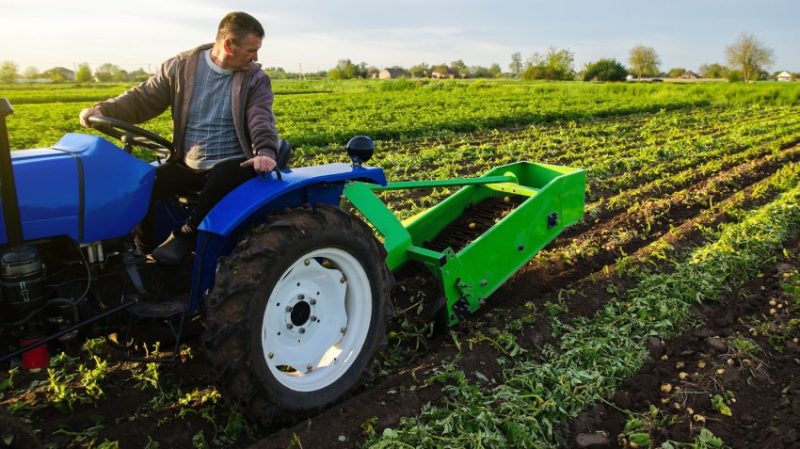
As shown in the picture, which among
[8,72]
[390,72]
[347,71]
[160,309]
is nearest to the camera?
[160,309]

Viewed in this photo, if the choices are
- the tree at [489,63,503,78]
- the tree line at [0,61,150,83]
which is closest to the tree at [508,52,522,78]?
the tree at [489,63,503,78]

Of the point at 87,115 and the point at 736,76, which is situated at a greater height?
the point at 736,76

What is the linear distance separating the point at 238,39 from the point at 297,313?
132 cm

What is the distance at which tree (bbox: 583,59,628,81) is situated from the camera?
2623 inches

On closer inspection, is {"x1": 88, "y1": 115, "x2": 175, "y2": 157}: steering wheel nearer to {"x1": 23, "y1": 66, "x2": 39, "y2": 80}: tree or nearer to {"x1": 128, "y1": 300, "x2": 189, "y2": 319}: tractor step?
{"x1": 128, "y1": 300, "x2": 189, "y2": 319}: tractor step

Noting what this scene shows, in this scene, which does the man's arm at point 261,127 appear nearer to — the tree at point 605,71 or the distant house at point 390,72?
the tree at point 605,71

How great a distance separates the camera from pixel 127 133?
2891mm

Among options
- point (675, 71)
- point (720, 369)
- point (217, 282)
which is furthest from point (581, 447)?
point (675, 71)

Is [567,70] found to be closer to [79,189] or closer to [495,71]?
[495,71]

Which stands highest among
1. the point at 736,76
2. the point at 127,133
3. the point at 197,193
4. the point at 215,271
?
the point at 736,76

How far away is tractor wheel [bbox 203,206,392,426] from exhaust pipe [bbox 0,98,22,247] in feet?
2.44

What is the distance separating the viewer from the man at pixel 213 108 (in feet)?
9.75

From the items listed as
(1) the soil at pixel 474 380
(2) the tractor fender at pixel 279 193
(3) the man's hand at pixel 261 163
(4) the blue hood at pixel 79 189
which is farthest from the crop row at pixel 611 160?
(4) the blue hood at pixel 79 189

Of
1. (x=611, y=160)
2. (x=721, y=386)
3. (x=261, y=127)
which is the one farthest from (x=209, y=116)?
(x=611, y=160)
